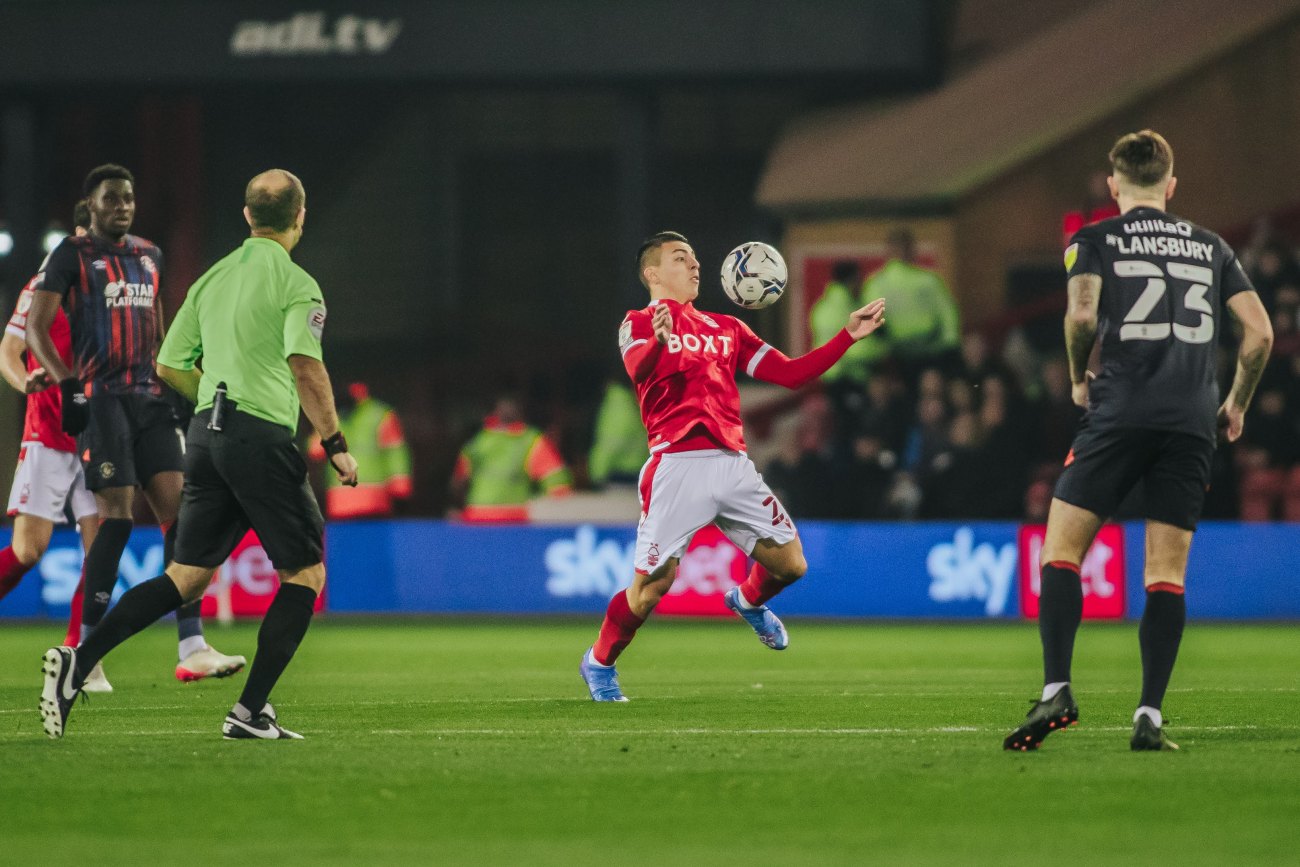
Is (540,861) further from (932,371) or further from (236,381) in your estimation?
(932,371)

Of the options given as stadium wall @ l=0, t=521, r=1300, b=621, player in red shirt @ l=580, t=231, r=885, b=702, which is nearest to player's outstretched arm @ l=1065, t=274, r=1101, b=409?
player in red shirt @ l=580, t=231, r=885, b=702

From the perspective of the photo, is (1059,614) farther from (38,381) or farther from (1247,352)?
(38,381)

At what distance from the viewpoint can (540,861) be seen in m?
4.68

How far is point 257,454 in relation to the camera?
6762 millimetres

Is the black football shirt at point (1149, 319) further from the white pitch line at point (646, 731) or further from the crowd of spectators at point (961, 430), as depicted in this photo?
the crowd of spectators at point (961, 430)

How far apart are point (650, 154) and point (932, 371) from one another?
5.05 m

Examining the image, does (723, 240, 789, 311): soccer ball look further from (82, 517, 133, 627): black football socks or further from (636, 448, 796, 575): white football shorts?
(82, 517, 133, 627): black football socks

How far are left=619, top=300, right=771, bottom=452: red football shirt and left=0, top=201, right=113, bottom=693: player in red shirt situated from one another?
2623mm

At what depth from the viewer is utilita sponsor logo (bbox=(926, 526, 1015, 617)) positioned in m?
15.7

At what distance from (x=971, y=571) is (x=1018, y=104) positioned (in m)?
7.11

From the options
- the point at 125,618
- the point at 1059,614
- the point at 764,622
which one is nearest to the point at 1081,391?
the point at 1059,614

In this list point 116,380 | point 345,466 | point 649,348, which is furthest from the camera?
point 116,380

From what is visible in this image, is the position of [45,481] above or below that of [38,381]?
below

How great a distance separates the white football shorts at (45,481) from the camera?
30.1ft
